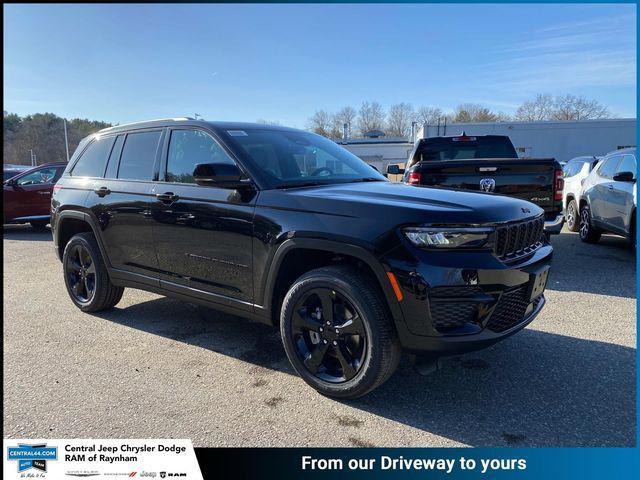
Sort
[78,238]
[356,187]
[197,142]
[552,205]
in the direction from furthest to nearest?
[552,205] → [78,238] → [197,142] → [356,187]

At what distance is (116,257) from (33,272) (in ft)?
11.8

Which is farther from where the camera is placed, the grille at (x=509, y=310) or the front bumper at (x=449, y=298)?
the grille at (x=509, y=310)

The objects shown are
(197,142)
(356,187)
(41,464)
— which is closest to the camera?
(41,464)

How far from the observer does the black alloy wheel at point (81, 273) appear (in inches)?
189

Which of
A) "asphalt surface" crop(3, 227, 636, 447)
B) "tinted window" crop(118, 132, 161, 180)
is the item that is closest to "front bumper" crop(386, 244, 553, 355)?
"asphalt surface" crop(3, 227, 636, 447)

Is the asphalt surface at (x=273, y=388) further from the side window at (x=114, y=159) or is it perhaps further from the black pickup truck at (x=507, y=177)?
the black pickup truck at (x=507, y=177)

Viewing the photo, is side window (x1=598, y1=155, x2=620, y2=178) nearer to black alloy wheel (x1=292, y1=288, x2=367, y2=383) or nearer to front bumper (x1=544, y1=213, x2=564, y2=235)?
front bumper (x1=544, y1=213, x2=564, y2=235)

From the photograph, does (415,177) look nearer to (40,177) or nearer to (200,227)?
(200,227)

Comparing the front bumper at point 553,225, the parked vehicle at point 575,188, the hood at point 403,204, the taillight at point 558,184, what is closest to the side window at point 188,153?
the hood at point 403,204

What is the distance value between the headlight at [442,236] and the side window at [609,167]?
21.2 ft

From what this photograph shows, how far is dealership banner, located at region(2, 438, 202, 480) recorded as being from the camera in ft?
8.57

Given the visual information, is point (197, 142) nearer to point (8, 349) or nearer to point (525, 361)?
point (8, 349)

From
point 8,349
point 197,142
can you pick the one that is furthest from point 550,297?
point 8,349

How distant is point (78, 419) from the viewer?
2934 millimetres
